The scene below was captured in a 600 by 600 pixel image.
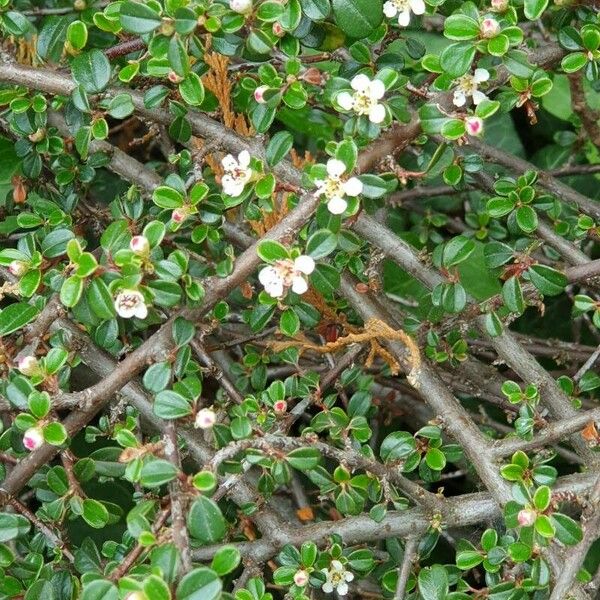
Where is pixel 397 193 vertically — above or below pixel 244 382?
above

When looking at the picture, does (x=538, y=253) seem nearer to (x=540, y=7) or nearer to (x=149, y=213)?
(x=540, y=7)

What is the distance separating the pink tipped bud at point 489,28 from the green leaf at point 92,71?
0.63 m

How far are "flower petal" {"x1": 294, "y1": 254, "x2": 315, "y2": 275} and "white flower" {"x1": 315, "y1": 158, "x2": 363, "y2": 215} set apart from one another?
9 cm

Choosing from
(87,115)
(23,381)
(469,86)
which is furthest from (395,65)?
(23,381)

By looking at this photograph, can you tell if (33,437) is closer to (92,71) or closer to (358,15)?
(92,71)

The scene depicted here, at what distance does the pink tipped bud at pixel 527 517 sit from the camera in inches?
47.7

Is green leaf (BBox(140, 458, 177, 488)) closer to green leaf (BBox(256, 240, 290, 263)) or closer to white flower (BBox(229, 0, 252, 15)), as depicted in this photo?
green leaf (BBox(256, 240, 290, 263))

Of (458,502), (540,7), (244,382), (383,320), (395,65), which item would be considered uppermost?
(540,7)

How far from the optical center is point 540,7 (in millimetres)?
1335

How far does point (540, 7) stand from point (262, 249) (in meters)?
0.61

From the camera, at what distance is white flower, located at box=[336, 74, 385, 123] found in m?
1.28

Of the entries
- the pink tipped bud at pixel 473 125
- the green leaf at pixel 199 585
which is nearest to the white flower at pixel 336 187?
the pink tipped bud at pixel 473 125

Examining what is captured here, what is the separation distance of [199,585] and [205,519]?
4.0 inches

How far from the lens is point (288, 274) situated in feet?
4.08
